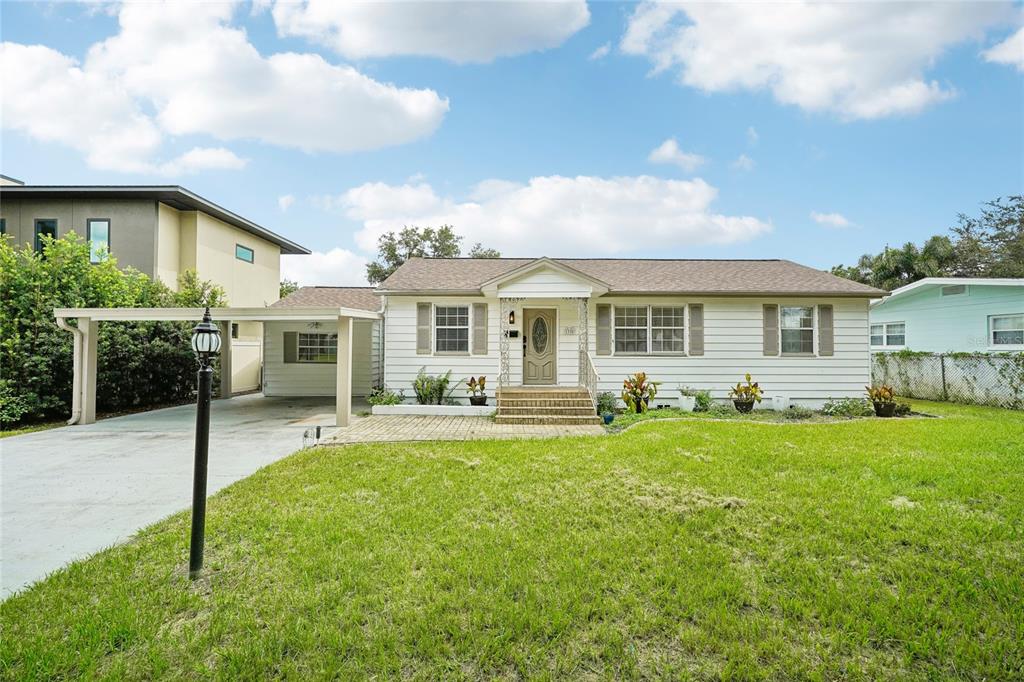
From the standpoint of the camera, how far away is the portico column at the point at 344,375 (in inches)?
392

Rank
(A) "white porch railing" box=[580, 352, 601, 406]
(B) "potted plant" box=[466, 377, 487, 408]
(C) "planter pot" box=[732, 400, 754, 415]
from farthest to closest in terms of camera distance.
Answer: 1. (B) "potted plant" box=[466, 377, 487, 408]
2. (C) "planter pot" box=[732, 400, 754, 415]
3. (A) "white porch railing" box=[580, 352, 601, 406]

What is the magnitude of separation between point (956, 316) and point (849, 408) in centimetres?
799

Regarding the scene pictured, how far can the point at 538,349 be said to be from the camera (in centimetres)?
1265

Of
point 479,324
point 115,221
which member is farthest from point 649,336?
point 115,221

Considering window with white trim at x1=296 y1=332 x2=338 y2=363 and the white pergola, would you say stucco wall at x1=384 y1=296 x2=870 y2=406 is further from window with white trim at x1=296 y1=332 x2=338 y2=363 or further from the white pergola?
window with white trim at x1=296 y1=332 x2=338 y2=363

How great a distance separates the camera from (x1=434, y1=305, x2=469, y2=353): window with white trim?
12469 mm

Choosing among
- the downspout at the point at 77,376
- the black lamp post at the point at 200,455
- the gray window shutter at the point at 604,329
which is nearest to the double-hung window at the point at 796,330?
the gray window shutter at the point at 604,329

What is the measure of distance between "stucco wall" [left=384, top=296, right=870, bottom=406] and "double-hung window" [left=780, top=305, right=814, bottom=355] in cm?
21

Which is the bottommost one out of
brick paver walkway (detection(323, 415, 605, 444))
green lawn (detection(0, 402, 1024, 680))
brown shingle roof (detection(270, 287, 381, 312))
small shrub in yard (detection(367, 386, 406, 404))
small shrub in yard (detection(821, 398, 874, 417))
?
green lawn (detection(0, 402, 1024, 680))

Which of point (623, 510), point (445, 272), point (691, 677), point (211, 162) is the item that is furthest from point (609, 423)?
point (211, 162)

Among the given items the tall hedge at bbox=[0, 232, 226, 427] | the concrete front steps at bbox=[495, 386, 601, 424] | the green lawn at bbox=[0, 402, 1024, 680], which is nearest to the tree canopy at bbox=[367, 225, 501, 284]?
the tall hedge at bbox=[0, 232, 226, 427]

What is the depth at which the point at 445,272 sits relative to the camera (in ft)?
44.9

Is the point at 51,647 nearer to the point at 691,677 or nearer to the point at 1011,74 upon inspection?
the point at 691,677

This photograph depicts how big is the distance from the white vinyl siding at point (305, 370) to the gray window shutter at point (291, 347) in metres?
0.10
